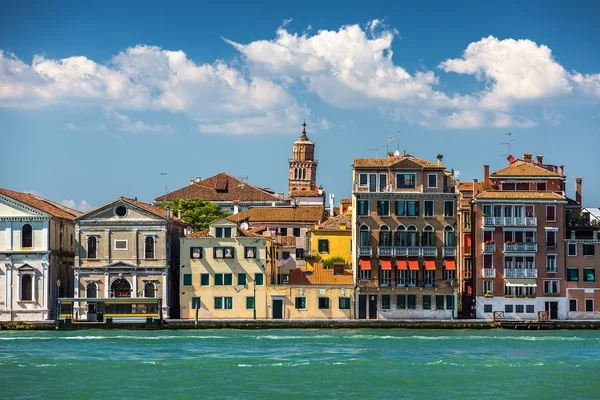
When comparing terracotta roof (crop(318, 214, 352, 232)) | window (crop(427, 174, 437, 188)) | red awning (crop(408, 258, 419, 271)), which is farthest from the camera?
terracotta roof (crop(318, 214, 352, 232))

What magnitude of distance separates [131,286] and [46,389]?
83.8 ft

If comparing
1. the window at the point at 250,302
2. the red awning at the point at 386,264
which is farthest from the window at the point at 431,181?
the window at the point at 250,302

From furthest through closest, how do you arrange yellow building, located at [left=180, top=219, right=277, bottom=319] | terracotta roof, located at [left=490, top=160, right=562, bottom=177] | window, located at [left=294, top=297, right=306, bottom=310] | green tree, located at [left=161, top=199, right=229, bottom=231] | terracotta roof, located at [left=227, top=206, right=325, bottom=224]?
green tree, located at [left=161, top=199, right=229, bottom=231] < terracotta roof, located at [left=227, top=206, right=325, bottom=224] < terracotta roof, located at [left=490, top=160, right=562, bottom=177] < yellow building, located at [left=180, top=219, right=277, bottom=319] < window, located at [left=294, top=297, right=306, bottom=310]

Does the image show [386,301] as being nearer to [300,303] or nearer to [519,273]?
[300,303]

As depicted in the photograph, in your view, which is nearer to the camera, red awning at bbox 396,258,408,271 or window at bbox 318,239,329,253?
red awning at bbox 396,258,408,271

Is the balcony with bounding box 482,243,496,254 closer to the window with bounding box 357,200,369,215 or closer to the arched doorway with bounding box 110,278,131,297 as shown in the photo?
the window with bounding box 357,200,369,215

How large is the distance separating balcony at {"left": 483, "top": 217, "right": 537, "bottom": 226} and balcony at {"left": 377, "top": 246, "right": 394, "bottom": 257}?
562 cm

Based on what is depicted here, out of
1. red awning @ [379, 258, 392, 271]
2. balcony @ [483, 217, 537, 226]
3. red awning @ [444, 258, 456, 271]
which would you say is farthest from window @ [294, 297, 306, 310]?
balcony @ [483, 217, 537, 226]

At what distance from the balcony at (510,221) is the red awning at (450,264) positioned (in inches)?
113

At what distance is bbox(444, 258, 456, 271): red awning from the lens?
75.8 m

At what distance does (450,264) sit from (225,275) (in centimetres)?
1308

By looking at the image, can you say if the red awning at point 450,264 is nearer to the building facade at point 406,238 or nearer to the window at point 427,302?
the building facade at point 406,238

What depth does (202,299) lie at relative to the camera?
76562 mm

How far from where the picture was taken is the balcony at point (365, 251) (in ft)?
249
